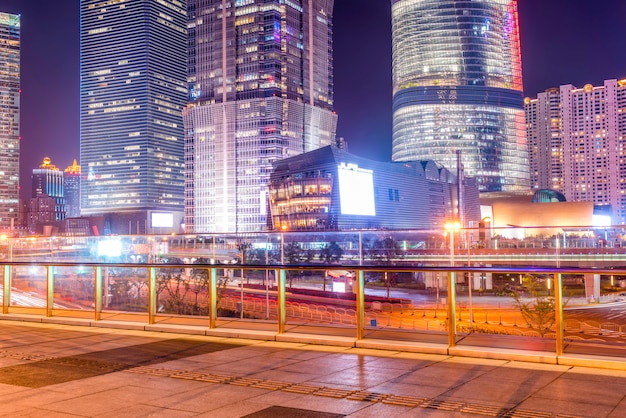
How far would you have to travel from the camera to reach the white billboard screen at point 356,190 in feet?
409

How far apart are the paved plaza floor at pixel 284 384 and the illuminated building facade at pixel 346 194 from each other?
11333cm

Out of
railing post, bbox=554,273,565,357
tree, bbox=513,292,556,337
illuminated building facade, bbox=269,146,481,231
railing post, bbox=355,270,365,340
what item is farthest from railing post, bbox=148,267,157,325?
illuminated building facade, bbox=269,146,481,231

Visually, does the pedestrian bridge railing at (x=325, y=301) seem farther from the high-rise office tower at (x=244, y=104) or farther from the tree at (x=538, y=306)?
the high-rise office tower at (x=244, y=104)

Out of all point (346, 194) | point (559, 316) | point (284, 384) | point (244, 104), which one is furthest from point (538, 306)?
point (244, 104)

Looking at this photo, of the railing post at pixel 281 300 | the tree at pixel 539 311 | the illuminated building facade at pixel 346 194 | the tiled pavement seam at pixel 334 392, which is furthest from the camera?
→ the illuminated building facade at pixel 346 194

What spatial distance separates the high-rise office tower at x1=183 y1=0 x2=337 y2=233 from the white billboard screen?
42007mm

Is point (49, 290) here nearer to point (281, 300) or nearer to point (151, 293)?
point (151, 293)

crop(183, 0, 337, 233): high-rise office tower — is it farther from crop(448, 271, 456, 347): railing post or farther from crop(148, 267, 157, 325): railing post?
crop(448, 271, 456, 347): railing post

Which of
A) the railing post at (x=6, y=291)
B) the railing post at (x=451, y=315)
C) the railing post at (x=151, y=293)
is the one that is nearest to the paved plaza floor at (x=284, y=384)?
the railing post at (x=451, y=315)

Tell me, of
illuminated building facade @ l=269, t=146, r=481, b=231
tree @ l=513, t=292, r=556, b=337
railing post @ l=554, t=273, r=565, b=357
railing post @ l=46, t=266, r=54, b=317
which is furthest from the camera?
illuminated building facade @ l=269, t=146, r=481, b=231

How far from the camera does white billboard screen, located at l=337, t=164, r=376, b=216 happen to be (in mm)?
124688

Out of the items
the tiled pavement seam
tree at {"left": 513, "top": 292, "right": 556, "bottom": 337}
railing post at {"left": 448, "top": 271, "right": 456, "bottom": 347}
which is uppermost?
railing post at {"left": 448, "top": 271, "right": 456, "bottom": 347}

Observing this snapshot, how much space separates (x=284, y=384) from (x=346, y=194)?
11773cm

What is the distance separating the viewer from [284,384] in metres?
7.70
